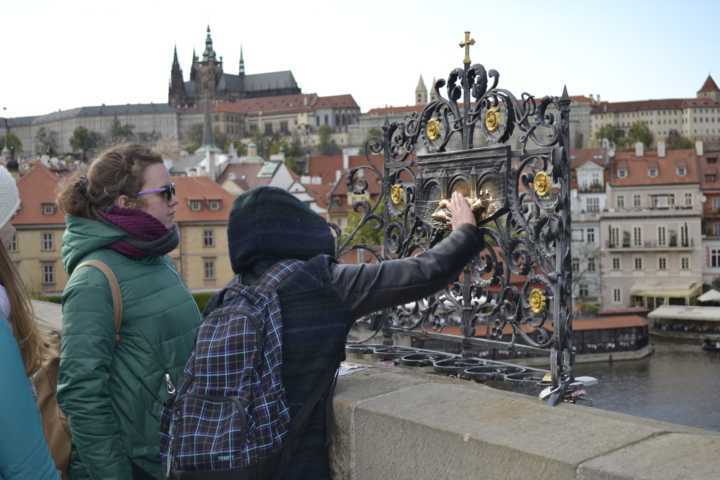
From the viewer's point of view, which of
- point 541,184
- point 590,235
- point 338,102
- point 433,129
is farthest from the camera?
point 338,102

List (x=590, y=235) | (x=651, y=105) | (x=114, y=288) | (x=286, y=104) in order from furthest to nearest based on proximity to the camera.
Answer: (x=286, y=104)
(x=651, y=105)
(x=590, y=235)
(x=114, y=288)

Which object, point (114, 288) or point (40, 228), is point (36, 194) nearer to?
point (40, 228)

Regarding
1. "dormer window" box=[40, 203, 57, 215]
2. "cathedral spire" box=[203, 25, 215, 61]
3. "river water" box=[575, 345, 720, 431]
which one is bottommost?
"river water" box=[575, 345, 720, 431]

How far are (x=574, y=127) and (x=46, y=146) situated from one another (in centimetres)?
8170

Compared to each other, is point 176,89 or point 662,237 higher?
point 176,89

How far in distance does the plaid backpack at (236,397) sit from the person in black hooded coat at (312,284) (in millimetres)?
50

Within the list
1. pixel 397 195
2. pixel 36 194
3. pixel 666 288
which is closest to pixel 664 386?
pixel 666 288

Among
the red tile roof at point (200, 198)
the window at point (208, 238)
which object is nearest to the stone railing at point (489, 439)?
the red tile roof at point (200, 198)

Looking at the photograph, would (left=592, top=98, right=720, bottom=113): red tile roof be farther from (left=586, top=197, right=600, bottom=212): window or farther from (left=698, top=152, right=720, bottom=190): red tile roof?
(left=586, top=197, right=600, bottom=212): window

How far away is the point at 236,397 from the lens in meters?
2.23

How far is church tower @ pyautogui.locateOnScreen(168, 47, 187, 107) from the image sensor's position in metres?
158

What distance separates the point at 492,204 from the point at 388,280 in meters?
1.58

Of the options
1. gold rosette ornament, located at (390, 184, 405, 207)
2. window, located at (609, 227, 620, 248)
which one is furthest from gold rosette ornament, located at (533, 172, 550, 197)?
window, located at (609, 227, 620, 248)

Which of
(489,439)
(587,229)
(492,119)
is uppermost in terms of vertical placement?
(492,119)
